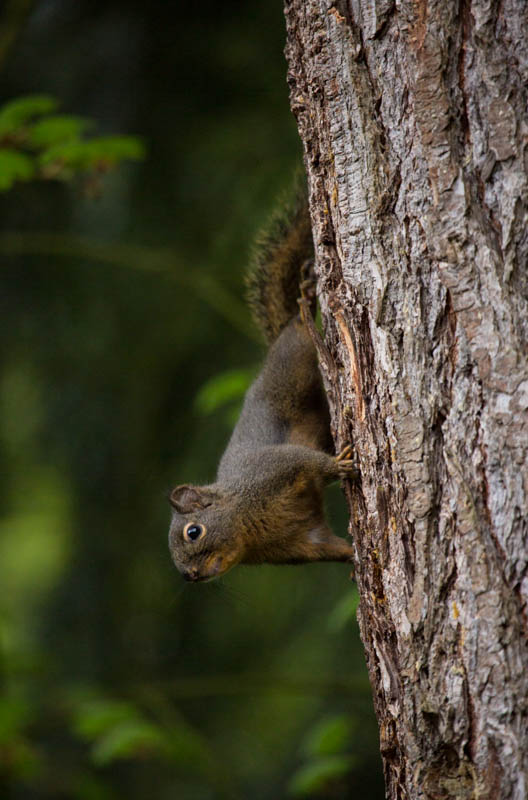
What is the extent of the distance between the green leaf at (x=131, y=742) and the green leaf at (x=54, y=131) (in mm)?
2168

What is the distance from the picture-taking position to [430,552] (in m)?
1.61

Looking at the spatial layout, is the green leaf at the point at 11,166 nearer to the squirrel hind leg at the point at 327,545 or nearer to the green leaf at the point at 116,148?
the green leaf at the point at 116,148

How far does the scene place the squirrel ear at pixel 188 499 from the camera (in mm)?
2881

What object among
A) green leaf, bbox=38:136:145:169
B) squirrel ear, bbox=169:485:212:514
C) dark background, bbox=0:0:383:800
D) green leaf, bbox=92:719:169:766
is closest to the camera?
squirrel ear, bbox=169:485:212:514

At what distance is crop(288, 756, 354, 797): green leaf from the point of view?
122 inches

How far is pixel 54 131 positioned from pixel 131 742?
2230 mm

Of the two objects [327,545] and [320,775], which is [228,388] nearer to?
[327,545]

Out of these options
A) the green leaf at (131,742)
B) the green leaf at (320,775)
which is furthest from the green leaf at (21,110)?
the green leaf at (320,775)

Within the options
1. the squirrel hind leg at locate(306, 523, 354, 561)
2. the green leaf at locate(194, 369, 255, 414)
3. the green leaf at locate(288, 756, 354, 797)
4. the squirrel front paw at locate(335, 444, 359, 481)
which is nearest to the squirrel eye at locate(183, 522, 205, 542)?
the squirrel hind leg at locate(306, 523, 354, 561)

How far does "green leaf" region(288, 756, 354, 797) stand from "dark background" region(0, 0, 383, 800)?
0.47 m

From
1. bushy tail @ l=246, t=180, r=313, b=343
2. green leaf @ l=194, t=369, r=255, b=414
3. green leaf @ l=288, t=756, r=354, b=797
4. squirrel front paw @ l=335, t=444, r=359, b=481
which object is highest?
bushy tail @ l=246, t=180, r=313, b=343

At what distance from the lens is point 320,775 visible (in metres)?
3.09

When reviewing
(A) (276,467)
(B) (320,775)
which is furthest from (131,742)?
(A) (276,467)

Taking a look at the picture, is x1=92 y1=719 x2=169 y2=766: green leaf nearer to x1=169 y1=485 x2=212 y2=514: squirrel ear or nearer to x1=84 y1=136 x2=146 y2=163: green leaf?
x1=169 y1=485 x2=212 y2=514: squirrel ear
